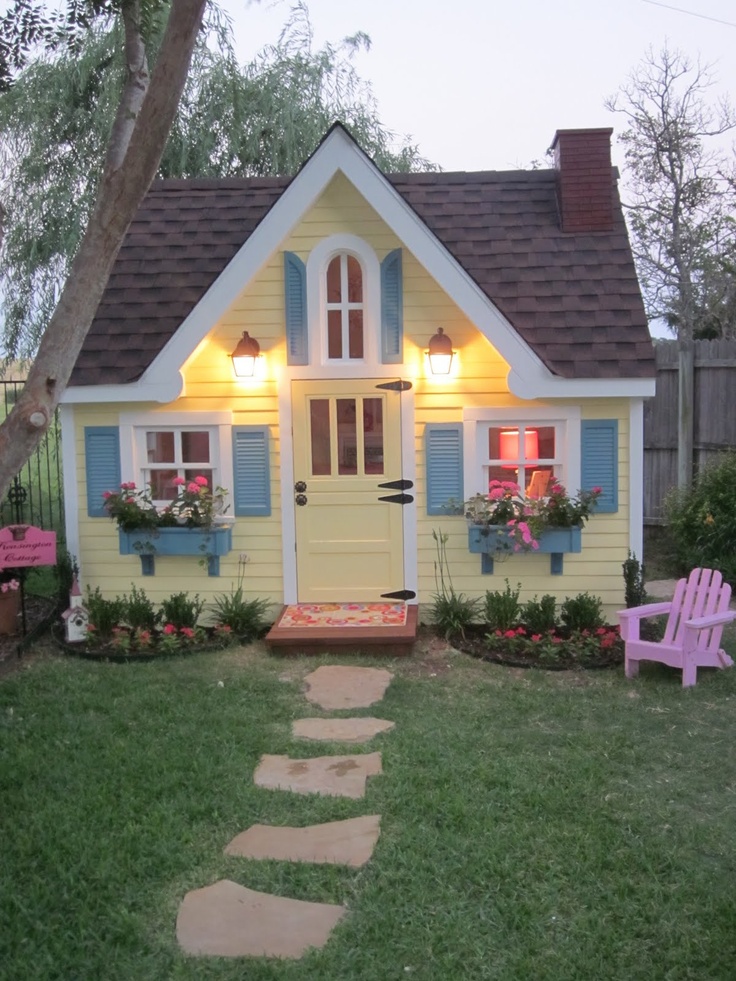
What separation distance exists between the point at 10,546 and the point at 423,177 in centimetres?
506

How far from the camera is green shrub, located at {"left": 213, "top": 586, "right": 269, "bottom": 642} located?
7.89 m

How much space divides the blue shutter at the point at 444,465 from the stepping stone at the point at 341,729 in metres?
2.45

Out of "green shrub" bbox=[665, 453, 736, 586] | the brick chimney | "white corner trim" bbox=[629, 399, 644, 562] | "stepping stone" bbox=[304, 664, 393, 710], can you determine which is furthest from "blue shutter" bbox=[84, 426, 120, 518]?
"green shrub" bbox=[665, 453, 736, 586]

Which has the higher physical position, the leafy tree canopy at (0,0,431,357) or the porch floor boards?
the leafy tree canopy at (0,0,431,357)

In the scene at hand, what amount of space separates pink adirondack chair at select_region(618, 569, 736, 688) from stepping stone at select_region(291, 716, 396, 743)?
1.95 m

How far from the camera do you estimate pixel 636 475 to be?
783cm

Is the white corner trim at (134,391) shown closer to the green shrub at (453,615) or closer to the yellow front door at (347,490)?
the yellow front door at (347,490)

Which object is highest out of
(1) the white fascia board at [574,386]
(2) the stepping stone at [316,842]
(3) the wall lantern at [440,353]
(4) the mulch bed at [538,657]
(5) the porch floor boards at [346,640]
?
(3) the wall lantern at [440,353]

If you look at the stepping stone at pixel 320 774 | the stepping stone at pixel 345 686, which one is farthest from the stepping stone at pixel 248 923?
the stepping stone at pixel 345 686

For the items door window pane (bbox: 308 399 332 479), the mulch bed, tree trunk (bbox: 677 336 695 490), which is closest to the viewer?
the mulch bed

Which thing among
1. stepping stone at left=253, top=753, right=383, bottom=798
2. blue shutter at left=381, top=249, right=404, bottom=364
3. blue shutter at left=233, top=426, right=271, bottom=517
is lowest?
stepping stone at left=253, top=753, right=383, bottom=798

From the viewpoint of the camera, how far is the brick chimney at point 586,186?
28.2 feet

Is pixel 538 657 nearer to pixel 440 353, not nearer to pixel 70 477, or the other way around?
pixel 440 353

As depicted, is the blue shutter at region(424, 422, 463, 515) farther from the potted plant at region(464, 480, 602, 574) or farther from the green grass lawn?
the green grass lawn
